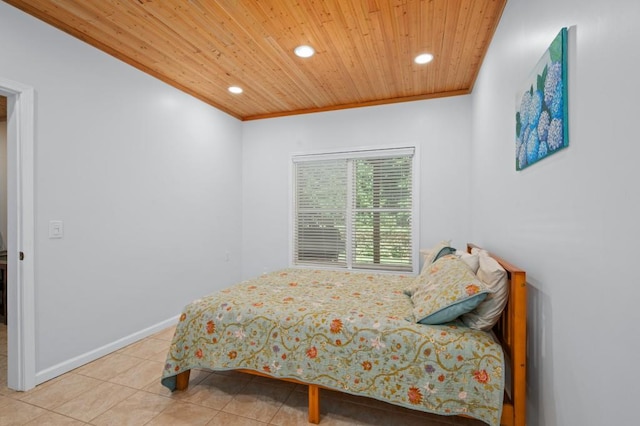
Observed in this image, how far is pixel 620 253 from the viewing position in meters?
0.91

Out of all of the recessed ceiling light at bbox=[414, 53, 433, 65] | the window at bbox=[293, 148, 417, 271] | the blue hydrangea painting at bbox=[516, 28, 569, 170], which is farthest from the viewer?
the window at bbox=[293, 148, 417, 271]

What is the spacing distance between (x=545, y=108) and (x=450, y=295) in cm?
103

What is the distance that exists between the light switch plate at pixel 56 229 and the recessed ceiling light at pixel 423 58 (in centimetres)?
332

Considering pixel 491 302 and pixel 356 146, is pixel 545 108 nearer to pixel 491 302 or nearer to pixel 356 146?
pixel 491 302

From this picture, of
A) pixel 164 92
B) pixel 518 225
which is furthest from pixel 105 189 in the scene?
pixel 518 225

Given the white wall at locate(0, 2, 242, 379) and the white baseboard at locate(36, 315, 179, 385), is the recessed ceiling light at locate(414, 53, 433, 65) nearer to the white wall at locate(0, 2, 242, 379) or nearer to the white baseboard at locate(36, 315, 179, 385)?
the white wall at locate(0, 2, 242, 379)

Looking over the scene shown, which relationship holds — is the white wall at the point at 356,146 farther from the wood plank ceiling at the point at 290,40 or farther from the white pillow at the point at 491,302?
the white pillow at the point at 491,302

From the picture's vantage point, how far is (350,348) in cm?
176

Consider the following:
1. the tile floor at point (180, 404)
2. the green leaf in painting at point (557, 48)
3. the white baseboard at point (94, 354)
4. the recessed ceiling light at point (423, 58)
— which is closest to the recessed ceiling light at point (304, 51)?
the recessed ceiling light at point (423, 58)

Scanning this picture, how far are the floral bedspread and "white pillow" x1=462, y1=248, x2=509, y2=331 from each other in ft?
0.21

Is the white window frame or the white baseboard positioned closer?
the white baseboard

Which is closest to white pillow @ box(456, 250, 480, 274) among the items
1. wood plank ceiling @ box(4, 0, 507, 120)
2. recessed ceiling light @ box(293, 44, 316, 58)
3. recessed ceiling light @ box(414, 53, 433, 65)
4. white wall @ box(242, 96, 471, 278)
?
white wall @ box(242, 96, 471, 278)

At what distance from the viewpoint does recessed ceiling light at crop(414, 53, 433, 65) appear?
280 cm

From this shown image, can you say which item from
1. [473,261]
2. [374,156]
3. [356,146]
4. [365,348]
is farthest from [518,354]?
[356,146]
